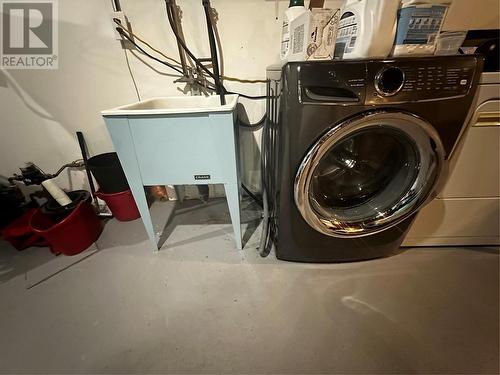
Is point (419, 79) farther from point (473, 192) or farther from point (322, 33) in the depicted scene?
point (473, 192)

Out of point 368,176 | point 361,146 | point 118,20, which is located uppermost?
point 118,20

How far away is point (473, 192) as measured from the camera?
924 millimetres

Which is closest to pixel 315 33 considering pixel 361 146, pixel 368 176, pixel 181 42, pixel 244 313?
pixel 361 146

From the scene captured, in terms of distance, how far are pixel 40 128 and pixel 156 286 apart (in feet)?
4.10

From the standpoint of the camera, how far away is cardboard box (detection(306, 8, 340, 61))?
2.31 feet

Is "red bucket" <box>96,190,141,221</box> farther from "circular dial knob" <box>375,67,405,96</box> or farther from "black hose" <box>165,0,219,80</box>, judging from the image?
"circular dial knob" <box>375,67,405,96</box>

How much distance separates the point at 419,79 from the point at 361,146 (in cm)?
28

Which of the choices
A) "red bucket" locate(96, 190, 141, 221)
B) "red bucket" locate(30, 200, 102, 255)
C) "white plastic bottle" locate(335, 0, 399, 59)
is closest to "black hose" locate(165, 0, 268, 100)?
"white plastic bottle" locate(335, 0, 399, 59)

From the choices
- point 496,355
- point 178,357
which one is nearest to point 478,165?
point 496,355

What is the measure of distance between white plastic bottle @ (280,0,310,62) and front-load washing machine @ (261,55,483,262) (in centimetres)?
15

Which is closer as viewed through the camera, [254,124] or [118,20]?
[118,20]

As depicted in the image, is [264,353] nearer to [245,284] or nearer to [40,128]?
[245,284]

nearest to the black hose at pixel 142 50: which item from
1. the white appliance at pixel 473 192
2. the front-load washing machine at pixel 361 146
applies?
the front-load washing machine at pixel 361 146

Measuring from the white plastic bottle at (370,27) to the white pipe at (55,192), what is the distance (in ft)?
4.99
